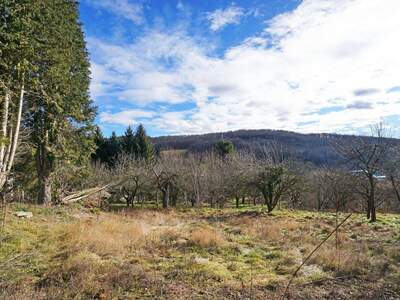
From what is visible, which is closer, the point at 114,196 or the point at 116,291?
the point at 116,291

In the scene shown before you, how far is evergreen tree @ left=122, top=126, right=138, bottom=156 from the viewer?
5297 cm

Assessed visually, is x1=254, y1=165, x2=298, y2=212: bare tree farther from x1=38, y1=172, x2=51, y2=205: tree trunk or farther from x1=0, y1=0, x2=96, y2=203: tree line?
x1=38, y1=172, x2=51, y2=205: tree trunk

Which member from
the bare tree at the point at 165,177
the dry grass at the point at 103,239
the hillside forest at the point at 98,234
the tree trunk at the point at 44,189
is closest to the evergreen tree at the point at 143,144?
the bare tree at the point at 165,177

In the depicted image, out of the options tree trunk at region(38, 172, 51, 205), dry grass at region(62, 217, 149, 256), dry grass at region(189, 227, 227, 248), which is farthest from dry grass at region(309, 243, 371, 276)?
tree trunk at region(38, 172, 51, 205)

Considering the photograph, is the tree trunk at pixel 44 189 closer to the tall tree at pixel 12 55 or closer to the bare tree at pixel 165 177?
the tall tree at pixel 12 55

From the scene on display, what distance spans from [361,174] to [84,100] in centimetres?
1730

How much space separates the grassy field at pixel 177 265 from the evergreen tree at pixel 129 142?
40881 millimetres

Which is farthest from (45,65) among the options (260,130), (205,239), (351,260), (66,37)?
(260,130)

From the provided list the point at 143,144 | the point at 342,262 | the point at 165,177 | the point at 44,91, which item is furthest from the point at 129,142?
the point at 342,262

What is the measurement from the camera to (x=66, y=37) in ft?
49.0

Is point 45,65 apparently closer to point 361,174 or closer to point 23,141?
point 23,141

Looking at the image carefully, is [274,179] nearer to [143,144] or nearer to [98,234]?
A: [98,234]

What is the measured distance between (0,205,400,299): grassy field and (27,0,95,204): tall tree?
495 centimetres

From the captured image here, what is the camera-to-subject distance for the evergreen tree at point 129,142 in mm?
52972
